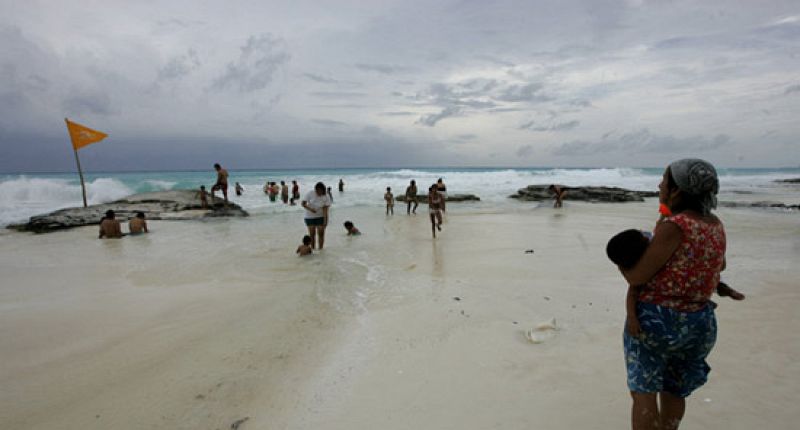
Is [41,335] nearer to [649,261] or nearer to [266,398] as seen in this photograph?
[266,398]

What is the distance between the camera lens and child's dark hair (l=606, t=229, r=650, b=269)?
2121 mm

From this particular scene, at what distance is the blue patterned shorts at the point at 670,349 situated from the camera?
2.12 metres

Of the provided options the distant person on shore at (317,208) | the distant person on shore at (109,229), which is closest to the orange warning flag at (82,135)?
the distant person on shore at (109,229)

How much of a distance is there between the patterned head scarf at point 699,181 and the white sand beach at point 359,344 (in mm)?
1804

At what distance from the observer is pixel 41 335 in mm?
4918

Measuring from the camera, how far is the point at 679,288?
6.83ft

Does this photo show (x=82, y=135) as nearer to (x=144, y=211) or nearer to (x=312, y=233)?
(x=144, y=211)

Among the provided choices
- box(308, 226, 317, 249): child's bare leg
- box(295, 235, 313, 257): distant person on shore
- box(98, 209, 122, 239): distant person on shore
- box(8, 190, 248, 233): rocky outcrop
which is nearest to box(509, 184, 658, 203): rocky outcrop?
box(8, 190, 248, 233): rocky outcrop

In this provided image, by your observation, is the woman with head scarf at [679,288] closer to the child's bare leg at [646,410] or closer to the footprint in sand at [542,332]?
the child's bare leg at [646,410]

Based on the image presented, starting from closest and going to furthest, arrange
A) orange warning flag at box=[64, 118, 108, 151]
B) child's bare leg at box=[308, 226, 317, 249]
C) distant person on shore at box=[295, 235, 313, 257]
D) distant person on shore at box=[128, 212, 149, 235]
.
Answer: distant person on shore at box=[295, 235, 313, 257], child's bare leg at box=[308, 226, 317, 249], distant person on shore at box=[128, 212, 149, 235], orange warning flag at box=[64, 118, 108, 151]

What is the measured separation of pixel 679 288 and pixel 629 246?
1.01 feet

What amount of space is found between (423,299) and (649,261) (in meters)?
4.15

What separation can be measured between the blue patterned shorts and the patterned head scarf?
1.81 ft

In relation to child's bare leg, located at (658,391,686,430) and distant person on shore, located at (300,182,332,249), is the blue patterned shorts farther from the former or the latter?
distant person on shore, located at (300,182,332,249)
